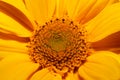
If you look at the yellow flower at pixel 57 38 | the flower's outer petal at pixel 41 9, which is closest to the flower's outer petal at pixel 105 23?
the yellow flower at pixel 57 38

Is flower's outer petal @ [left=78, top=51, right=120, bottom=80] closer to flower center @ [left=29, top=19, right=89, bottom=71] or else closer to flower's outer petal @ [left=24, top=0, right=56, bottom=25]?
flower center @ [left=29, top=19, right=89, bottom=71]

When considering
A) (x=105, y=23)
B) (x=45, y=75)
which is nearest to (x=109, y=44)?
(x=105, y=23)

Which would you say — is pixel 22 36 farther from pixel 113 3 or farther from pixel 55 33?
pixel 113 3

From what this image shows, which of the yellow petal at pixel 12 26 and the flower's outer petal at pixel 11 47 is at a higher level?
the yellow petal at pixel 12 26

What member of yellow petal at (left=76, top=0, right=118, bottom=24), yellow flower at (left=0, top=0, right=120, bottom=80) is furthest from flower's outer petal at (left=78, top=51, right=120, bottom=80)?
yellow petal at (left=76, top=0, right=118, bottom=24)

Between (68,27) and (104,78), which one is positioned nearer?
(104,78)

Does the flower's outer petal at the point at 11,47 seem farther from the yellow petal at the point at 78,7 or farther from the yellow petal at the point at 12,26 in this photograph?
the yellow petal at the point at 78,7

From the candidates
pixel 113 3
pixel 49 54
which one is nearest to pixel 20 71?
pixel 49 54

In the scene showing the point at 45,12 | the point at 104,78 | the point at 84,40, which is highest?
the point at 45,12
